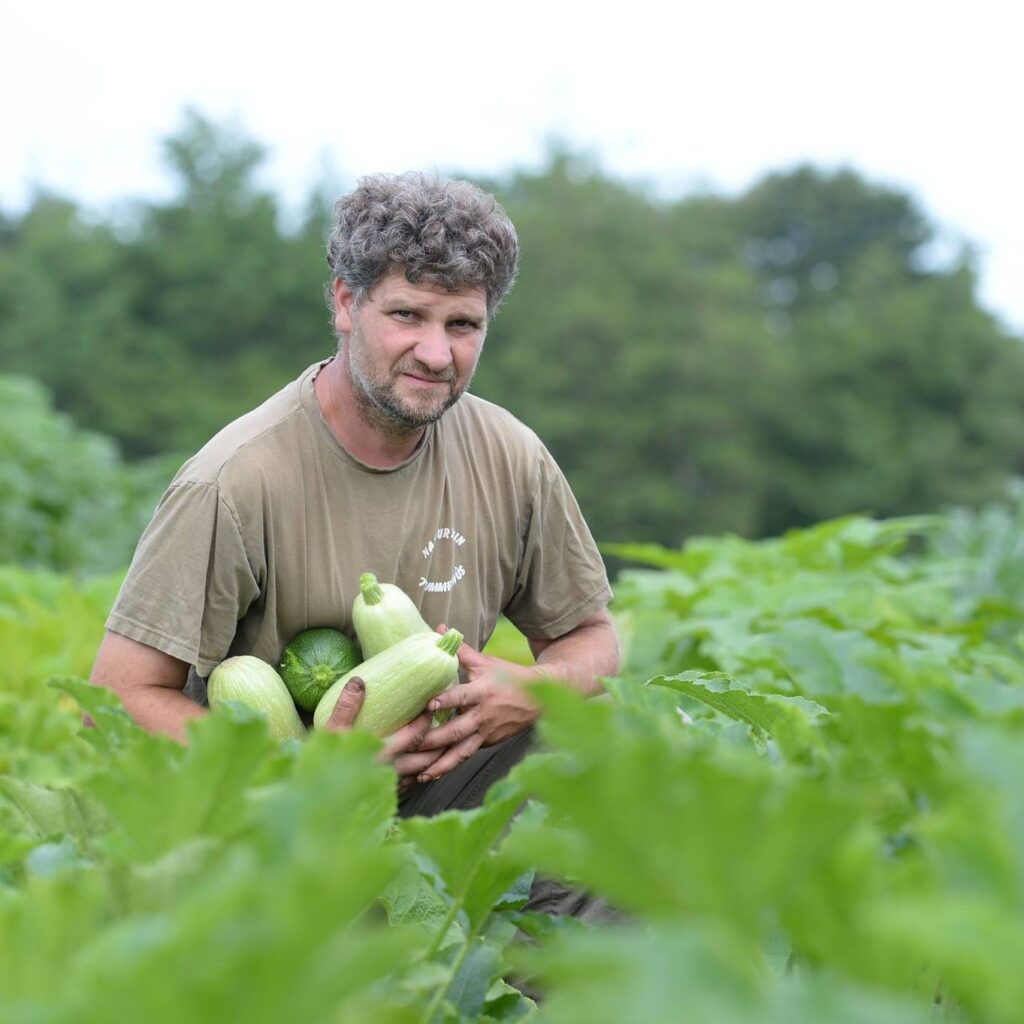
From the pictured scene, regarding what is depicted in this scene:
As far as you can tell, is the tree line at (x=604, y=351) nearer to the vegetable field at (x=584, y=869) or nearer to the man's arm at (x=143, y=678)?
the man's arm at (x=143, y=678)

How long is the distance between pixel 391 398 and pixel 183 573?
63 centimetres

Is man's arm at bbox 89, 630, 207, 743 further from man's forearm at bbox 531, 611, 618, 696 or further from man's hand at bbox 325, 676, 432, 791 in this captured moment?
man's forearm at bbox 531, 611, 618, 696

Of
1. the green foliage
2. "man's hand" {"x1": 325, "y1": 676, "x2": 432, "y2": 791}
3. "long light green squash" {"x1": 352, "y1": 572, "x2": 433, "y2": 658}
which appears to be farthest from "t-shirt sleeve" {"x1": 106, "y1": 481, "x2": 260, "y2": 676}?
the green foliage

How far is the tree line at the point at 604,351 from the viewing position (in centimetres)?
4409

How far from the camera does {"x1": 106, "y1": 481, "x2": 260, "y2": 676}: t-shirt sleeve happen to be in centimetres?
357

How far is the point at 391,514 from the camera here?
389 cm

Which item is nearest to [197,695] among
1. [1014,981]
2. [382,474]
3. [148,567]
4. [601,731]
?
[148,567]

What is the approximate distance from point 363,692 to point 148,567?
594 mm

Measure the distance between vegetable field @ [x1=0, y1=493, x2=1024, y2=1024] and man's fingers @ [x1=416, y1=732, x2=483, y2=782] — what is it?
1.02m

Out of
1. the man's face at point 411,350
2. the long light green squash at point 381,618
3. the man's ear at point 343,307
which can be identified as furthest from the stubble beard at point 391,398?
the long light green squash at point 381,618

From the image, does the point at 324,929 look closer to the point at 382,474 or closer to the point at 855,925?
the point at 855,925

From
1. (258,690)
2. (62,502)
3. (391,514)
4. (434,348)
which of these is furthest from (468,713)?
(62,502)

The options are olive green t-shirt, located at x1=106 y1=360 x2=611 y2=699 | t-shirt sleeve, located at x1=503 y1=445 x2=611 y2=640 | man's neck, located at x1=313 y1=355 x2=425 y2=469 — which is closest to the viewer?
olive green t-shirt, located at x1=106 y1=360 x2=611 y2=699

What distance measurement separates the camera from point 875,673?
7.06 feet
